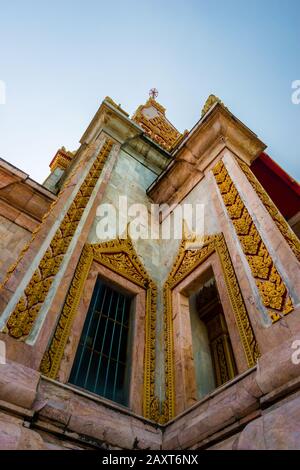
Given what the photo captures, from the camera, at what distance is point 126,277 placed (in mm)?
5523

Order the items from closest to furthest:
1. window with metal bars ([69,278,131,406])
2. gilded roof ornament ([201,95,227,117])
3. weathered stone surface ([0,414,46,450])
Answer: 1. weathered stone surface ([0,414,46,450])
2. window with metal bars ([69,278,131,406])
3. gilded roof ornament ([201,95,227,117])

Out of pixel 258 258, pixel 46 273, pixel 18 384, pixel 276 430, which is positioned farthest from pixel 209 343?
pixel 18 384

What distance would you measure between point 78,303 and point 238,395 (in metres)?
2.31

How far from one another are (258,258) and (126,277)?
7.66ft

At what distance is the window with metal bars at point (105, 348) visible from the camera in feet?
14.1

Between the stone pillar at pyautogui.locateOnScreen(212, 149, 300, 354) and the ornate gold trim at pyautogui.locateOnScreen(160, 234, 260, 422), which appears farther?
the ornate gold trim at pyautogui.locateOnScreen(160, 234, 260, 422)

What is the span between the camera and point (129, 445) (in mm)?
3391

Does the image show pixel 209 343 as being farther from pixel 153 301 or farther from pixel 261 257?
pixel 261 257

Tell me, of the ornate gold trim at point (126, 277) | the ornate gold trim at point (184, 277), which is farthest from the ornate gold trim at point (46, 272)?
the ornate gold trim at point (184, 277)

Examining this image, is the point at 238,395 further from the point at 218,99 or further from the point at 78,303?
the point at 218,99

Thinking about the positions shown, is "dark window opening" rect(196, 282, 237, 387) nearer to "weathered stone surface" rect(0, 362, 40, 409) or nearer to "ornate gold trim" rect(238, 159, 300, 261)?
"ornate gold trim" rect(238, 159, 300, 261)

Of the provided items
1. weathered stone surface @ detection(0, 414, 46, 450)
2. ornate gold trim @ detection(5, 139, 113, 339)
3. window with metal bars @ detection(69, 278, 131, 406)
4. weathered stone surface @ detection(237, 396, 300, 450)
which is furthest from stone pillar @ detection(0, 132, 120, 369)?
weathered stone surface @ detection(237, 396, 300, 450)

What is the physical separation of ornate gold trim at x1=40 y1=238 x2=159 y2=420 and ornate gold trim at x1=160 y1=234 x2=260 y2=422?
199 millimetres

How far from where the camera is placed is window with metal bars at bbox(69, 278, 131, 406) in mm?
4289
